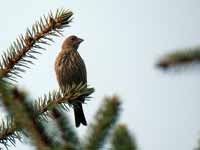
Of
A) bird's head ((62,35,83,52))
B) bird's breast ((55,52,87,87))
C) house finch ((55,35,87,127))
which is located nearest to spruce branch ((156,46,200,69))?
house finch ((55,35,87,127))

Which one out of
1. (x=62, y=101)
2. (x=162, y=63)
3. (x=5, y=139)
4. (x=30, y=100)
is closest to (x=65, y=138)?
(x=30, y=100)

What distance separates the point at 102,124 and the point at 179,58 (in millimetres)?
322

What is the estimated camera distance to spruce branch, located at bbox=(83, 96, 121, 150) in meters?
1.13

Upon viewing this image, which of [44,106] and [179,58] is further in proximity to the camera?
[44,106]

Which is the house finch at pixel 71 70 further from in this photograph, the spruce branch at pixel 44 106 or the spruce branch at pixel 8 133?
the spruce branch at pixel 8 133

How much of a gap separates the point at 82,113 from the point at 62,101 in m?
3.97

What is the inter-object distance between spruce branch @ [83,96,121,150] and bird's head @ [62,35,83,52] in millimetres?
6528

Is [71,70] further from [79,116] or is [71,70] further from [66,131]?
[66,131]

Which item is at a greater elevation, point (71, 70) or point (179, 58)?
point (179, 58)

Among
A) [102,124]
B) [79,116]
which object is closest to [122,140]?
[102,124]

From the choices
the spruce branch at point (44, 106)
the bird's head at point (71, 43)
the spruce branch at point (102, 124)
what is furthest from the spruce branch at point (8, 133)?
the bird's head at point (71, 43)

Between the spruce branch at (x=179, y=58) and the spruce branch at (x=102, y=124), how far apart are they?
204mm

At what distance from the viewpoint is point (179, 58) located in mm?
1143

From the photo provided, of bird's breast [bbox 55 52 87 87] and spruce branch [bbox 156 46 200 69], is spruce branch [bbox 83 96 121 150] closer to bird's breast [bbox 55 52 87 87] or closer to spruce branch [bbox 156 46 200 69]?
spruce branch [bbox 156 46 200 69]
